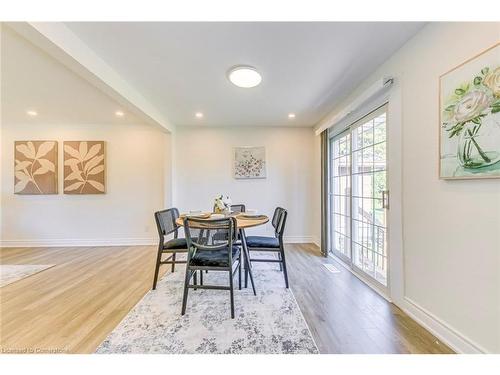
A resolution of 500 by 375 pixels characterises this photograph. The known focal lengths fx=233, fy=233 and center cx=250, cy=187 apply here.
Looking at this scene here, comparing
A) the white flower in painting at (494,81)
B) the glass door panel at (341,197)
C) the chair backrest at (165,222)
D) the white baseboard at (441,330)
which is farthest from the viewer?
the glass door panel at (341,197)

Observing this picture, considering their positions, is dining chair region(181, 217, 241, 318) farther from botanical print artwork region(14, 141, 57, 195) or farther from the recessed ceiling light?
botanical print artwork region(14, 141, 57, 195)

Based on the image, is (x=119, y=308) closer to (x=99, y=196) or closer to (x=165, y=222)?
(x=165, y=222)

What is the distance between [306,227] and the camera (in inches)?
189

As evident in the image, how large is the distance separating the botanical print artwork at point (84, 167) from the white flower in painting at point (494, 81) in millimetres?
5351

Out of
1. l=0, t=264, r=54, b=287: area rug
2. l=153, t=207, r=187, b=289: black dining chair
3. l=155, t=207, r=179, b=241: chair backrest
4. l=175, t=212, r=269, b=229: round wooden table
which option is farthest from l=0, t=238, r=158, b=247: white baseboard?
l=175, t=212, r=269, b=229: round wooden table

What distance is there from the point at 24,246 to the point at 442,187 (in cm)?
654

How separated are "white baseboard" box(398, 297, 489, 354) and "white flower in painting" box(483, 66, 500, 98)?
152 centimetres

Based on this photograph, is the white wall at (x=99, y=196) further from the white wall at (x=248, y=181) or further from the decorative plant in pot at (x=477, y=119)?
the decorative plant in pot at (x=477, y=119)

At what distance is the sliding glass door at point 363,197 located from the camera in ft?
8.46

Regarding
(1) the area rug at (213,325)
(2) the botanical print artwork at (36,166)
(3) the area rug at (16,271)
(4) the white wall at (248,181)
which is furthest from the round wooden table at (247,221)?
(2) the botanical print artwork at (36,166)

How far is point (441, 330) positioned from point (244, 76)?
2783 mm

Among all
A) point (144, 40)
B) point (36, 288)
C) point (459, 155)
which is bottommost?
point (36, 288)

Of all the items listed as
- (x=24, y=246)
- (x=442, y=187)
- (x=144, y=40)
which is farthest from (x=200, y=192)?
(x=442, y=187)
